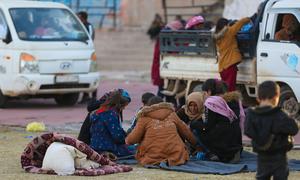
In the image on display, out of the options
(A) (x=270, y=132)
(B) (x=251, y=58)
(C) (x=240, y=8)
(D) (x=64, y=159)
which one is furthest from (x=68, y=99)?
(A) (x=270, y=132)

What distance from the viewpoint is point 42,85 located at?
651 inches

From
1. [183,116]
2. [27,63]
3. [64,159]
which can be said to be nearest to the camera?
[64,159]

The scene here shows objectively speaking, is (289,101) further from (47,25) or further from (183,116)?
(47,25)

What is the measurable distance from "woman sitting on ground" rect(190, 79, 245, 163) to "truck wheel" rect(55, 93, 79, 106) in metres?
7.26

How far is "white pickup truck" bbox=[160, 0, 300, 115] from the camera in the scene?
44.8ft

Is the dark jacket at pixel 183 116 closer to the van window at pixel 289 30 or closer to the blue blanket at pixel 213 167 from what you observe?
the blue blanket at pixel 213 167

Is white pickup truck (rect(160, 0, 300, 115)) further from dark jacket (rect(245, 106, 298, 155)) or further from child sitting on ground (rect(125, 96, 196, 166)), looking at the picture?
dark jacket (rect(245, 106, 298, 155))

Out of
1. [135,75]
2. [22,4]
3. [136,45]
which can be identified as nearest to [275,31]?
[22,4]

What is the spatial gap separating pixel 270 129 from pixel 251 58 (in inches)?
270

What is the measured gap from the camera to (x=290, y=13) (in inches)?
546

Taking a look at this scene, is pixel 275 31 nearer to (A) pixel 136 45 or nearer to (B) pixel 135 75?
(B) pixel 135 75

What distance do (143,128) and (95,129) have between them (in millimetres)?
609

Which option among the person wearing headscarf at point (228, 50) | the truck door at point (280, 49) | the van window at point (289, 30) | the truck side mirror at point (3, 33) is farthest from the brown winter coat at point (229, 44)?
the truck side mirror at point (3, 33)

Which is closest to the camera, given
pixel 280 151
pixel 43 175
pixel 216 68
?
pixel 280 151
